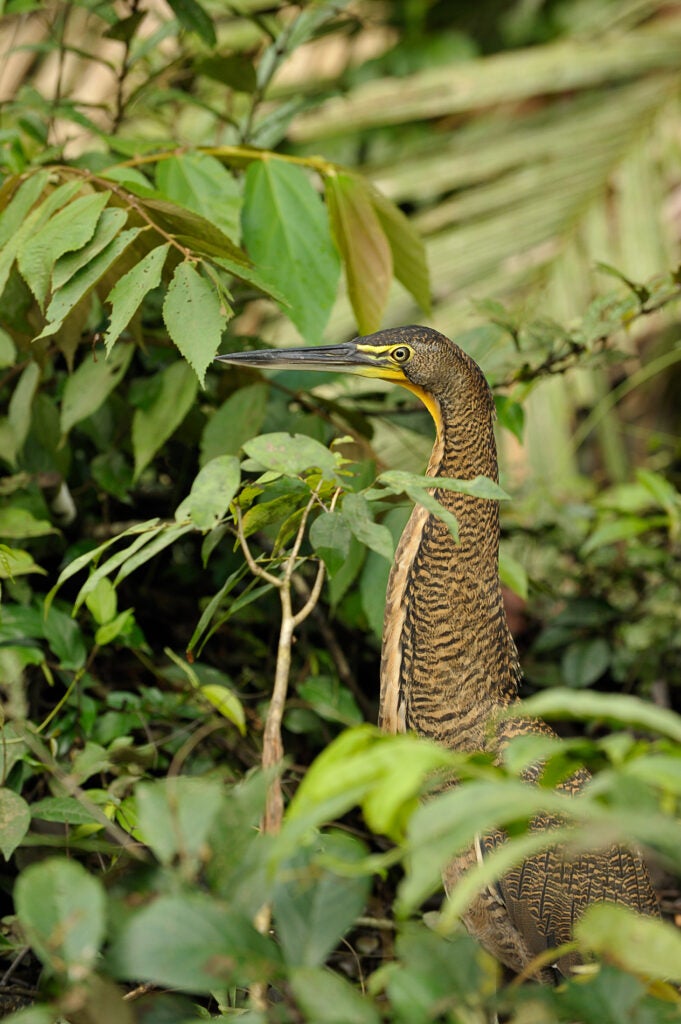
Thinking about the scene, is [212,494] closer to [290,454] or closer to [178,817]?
[290,454]

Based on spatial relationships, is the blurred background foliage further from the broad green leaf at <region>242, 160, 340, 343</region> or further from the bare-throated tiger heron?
the bare-throated tiger heron

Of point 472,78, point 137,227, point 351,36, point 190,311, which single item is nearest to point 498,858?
point 190,311

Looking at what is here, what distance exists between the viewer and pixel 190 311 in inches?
64.7

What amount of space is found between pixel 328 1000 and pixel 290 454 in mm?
659

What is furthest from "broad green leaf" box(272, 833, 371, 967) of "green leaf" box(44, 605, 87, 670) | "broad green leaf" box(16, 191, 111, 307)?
"green leaf" box(44, 605, 87, 670)

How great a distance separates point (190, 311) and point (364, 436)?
2.92 feet

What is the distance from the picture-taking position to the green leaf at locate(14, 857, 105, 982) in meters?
0.79

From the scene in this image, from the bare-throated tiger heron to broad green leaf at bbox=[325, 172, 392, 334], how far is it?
0.22 m

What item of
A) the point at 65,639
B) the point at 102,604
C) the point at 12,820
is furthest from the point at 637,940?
the point at 65,639

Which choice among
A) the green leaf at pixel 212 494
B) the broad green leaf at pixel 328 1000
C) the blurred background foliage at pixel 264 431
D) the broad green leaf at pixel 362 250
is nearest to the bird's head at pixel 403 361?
the blurred background foliage at pixel 264 431

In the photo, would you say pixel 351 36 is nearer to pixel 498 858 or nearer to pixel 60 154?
pixel 60 154

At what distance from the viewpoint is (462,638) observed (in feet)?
6.23

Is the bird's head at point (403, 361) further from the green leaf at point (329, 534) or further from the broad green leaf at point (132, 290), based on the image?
the green leaf at point (329, 534)

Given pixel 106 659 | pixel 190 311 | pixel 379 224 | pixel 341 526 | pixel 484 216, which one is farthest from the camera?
pixel 484 216
